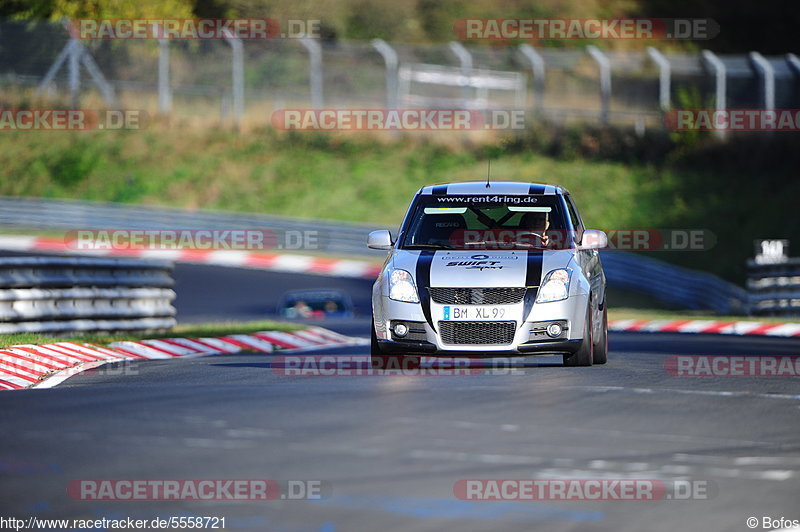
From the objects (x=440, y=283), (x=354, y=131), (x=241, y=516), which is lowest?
(x=241, y=516)

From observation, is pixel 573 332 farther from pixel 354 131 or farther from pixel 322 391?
pixel 354 131

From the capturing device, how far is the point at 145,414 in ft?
28.5

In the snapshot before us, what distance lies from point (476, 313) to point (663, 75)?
104 feet

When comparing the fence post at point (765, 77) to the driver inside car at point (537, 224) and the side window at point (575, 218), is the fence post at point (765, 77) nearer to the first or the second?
the side window at point (575, 218)

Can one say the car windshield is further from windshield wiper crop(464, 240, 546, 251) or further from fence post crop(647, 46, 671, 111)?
fence post crop(647, 46, 671, 111)

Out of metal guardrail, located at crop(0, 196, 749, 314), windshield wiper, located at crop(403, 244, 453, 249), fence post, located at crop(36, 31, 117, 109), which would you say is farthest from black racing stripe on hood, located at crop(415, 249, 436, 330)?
fence post, located at crop(36, 31, 117, 109)

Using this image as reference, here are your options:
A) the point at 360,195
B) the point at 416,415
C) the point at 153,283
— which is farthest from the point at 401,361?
the point at 360,195

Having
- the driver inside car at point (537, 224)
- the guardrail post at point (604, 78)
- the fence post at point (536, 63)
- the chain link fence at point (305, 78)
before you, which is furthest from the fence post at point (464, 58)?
the driver inside car at point (537, 224)

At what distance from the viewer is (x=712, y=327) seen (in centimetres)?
2256

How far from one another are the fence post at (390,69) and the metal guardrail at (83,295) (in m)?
21.5

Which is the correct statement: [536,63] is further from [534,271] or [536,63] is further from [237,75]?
[534,271]

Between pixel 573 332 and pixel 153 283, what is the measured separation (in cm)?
871

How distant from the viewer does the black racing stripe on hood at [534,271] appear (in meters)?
11.7

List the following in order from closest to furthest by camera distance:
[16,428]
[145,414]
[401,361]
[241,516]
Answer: [241,516] → [16,428] → [145,414] → [401,361]
